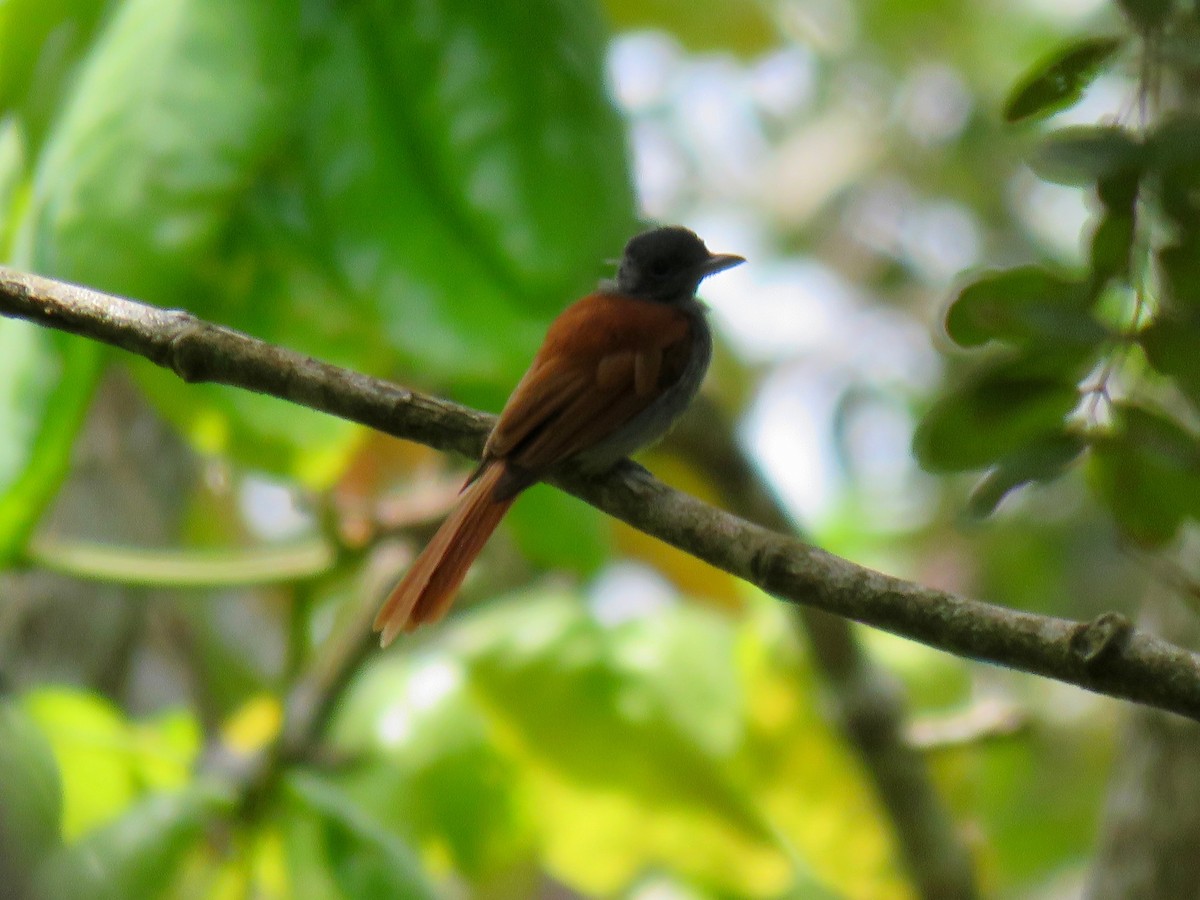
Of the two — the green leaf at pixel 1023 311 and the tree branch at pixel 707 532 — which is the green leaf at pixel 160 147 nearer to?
the tree branch at pixel 707 532

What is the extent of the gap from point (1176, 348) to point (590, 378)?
1.29 m

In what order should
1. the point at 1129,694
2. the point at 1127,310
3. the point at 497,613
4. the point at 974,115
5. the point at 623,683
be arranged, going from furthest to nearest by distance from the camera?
1. the point at 974,115
2. the point at 497,613
3. the point at 623,683
4. the point at 1127,310
5. the point at 1129,694

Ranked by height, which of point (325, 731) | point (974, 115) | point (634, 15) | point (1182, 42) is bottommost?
point (325, 731)

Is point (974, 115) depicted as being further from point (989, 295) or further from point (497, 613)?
point (989, 295)

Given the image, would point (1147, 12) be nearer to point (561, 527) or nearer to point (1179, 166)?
point (1179, 166)

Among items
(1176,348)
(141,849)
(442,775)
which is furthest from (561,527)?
(1176,348)

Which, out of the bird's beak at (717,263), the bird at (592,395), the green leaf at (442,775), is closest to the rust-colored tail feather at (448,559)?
the bird at (592,395)

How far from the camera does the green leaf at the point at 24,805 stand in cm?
88

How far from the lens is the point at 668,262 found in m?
3.52

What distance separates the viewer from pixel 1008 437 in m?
1.91

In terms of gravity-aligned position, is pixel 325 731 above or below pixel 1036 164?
below

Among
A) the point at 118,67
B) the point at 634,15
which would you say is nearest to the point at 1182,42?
the point at 118,67

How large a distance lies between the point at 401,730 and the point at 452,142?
5.72 ft

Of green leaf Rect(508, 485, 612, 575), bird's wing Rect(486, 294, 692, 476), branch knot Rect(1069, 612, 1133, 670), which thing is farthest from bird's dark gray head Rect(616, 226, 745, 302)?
branch knot Rect(1069, 612, 1133, 670)
